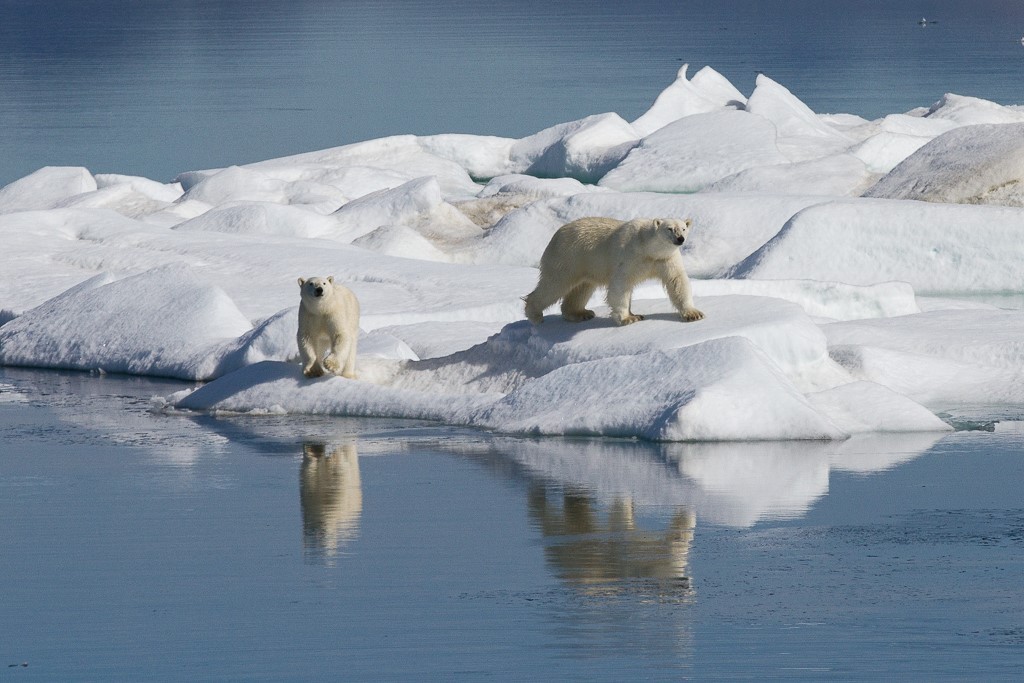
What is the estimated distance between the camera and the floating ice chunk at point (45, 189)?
21703 millimetres

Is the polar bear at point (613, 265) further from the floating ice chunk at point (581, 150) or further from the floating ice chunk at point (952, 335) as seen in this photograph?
the floating ice chunk at point (581, 150)

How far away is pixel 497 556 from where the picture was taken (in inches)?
286

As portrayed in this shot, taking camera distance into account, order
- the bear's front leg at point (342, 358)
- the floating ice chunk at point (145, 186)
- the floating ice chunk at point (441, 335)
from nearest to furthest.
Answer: the bear's front leg at point (342, 358)
the floating ice chunk at point (441, 335)
the floating ice chunk at point (145, 186)

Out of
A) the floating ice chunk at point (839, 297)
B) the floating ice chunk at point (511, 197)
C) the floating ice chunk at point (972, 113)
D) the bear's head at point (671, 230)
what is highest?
the floating ice chunk at point (972, 113)

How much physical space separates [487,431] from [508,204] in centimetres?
1088

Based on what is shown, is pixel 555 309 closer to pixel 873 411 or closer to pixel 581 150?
pixel 873 411

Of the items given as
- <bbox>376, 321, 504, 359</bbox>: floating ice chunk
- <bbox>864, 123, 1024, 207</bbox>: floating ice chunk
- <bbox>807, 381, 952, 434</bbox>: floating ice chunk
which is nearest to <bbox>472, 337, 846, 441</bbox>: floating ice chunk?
<bbox>807, 381, 952, 434</bbox>: floating ice chunk

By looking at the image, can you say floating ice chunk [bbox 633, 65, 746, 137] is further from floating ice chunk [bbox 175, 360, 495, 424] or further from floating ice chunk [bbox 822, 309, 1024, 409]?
floating ice chunk [bbox 175, 360, 495, 424]

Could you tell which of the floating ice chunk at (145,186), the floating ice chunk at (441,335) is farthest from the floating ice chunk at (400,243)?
the floating ice chunk at (145,186)

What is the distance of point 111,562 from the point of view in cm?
727

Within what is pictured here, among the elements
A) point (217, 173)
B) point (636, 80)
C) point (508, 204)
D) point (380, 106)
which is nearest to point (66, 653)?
point (508, 204)

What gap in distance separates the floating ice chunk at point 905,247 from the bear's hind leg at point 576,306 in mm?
5269

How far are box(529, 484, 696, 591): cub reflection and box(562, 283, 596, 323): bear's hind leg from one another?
250 centimetres

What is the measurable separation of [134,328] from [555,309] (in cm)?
328
